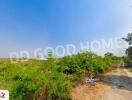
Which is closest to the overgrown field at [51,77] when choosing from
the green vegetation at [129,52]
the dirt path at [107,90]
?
the dirt path at [107,90]

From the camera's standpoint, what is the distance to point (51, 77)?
12422 millimetres

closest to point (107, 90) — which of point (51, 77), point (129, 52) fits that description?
point (51, 77)

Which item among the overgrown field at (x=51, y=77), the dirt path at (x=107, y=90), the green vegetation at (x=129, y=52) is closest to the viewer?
the overgrown field at (x=51, y=77)

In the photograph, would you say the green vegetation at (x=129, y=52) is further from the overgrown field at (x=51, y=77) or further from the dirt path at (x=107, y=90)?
the dirt path at (x=107, y=90)

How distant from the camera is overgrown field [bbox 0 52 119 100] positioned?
1166 cm

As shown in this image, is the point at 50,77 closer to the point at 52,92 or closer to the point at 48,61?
the point at 52,92

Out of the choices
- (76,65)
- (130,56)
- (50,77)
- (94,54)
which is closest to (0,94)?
(50,77)

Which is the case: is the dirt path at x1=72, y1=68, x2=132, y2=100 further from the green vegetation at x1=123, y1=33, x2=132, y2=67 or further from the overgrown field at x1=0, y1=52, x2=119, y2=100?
the green vegetation at x1=123, y1=33, x2=132, y2=67

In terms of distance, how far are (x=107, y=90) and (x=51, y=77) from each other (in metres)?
2.62

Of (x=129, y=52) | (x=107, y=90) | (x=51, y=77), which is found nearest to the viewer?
(x=51, y=77)

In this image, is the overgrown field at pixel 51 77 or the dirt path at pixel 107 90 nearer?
the overgrown field at pixel 51 77

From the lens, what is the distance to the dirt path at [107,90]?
12672 millimetres

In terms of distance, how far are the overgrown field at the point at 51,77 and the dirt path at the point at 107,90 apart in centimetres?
50

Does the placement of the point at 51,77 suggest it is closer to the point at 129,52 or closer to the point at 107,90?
the point at 107,90
